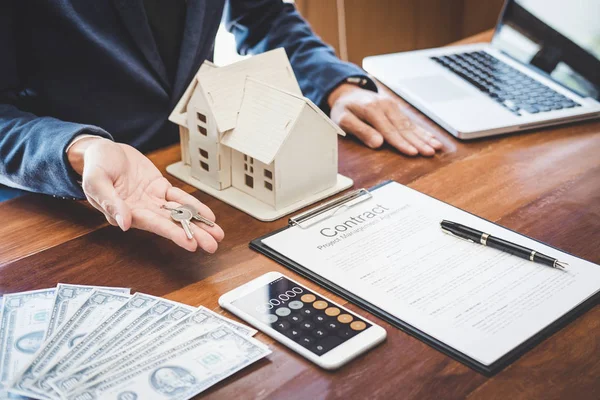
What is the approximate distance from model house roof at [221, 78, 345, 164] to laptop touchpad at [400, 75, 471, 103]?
0.47 m

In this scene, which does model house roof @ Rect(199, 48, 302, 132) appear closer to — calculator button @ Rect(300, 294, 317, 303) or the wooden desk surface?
the wooden desk surface

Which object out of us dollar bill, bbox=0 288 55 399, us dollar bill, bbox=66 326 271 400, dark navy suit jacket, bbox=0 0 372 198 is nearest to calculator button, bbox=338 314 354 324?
us dollar bill, bbox=66 326 271 400

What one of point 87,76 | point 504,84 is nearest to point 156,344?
point 87,76

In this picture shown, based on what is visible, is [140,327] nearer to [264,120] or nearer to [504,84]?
[264,120]

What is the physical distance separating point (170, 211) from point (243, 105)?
8.7 inches

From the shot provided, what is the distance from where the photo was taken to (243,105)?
1103 mm

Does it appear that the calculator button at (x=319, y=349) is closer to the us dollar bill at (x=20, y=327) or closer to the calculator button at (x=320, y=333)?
the calculator button at (x=320, y=333)

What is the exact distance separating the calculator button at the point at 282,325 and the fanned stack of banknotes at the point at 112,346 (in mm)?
32

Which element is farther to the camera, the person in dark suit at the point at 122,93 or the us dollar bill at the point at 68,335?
the person in dark suit at the point at 122,93

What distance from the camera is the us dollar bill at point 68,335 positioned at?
73 cm

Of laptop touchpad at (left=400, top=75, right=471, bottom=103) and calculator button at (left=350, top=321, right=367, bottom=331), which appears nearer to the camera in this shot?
calculator button at (left=350, top=321, right=367, bottom=331)

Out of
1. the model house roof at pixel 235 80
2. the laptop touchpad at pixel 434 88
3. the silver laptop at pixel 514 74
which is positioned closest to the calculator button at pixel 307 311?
the model house roof at pixel 235 80

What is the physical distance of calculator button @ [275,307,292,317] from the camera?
0.84 metres

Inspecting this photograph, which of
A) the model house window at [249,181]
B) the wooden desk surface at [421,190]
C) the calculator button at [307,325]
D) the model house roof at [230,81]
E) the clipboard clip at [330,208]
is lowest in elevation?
the wooden desk surface at [421,190]
